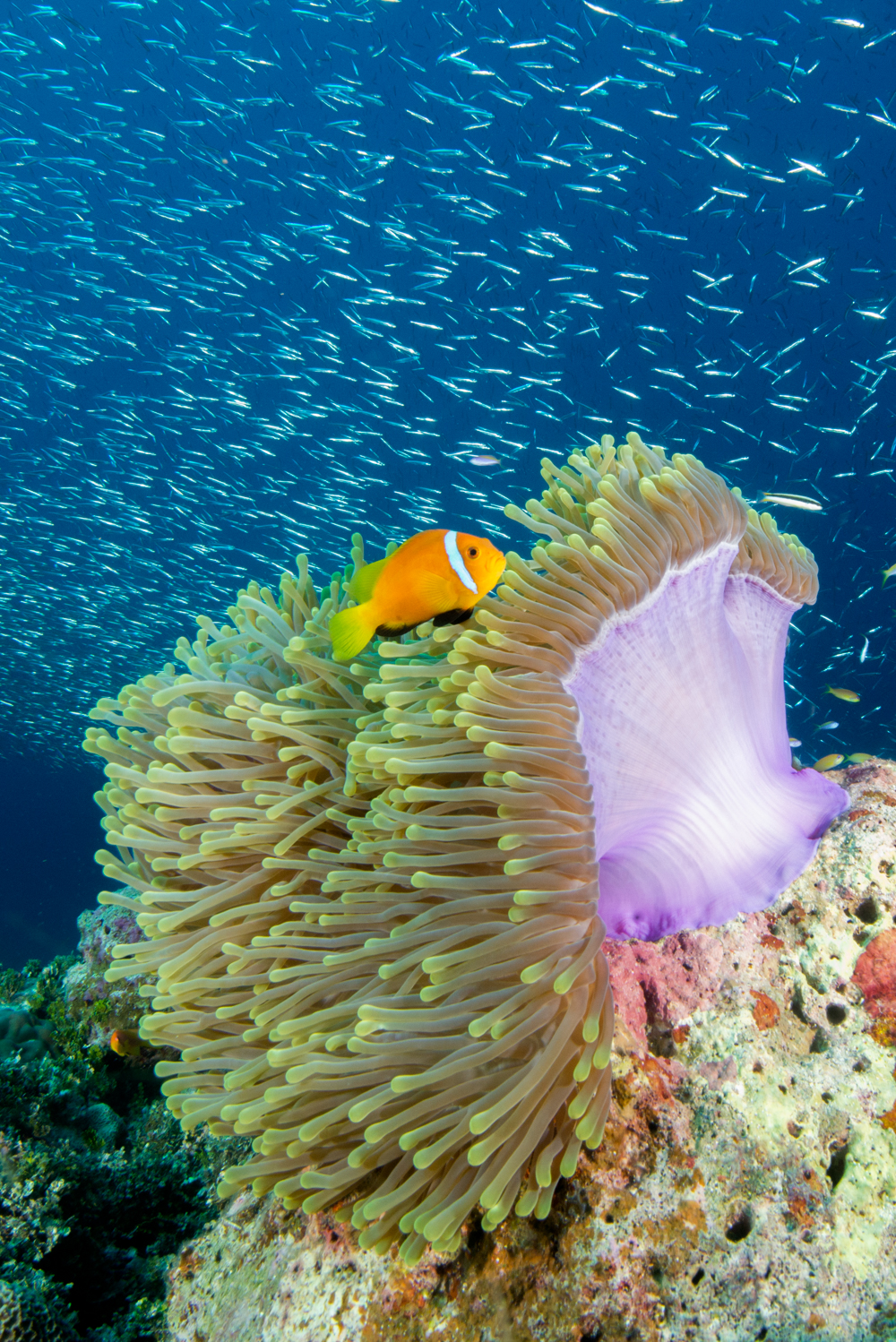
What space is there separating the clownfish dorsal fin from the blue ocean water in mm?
10976

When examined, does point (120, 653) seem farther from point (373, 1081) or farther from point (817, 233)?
point (373, 1081)

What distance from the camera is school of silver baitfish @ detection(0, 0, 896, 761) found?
14.7m

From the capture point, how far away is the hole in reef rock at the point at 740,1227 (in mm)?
1478

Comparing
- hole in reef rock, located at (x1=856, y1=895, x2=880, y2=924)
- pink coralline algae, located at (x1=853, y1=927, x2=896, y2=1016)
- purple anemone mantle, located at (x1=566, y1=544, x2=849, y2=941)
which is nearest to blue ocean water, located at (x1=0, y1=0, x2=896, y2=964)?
purple anemone mantle, located at (x1=566, y1=544, x2=849, y2=941)

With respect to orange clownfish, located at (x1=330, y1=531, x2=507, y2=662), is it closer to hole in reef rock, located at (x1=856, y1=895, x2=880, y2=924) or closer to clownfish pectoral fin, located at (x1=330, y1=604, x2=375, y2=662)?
clownfish pectoral fin, located at (x1=330, y1=604, x2=375, y2=662)

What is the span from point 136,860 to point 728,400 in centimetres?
2199

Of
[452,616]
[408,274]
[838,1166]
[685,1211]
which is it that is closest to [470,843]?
[452,616]

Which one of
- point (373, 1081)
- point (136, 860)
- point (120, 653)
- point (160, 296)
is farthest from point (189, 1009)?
point (120, 653)

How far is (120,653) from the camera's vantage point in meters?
27.4

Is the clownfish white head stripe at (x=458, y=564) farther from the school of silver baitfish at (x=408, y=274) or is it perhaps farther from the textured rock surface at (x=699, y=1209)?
the school of silver baitfish at (x=408, y=274)

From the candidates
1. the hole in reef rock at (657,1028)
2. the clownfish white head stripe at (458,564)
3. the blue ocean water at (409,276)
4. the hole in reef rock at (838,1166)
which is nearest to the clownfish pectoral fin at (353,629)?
the clownfish white head stripe at (458,564)

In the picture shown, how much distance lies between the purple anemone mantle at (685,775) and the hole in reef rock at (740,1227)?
0.60 m

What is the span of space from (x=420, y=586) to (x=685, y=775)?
0.93 m

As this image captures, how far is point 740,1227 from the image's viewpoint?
1485mm
